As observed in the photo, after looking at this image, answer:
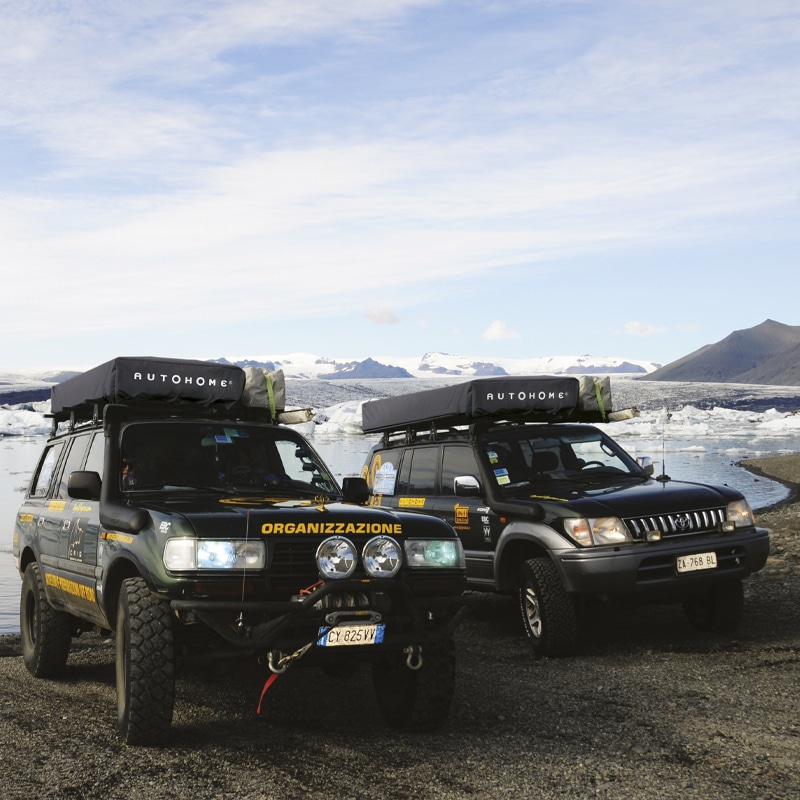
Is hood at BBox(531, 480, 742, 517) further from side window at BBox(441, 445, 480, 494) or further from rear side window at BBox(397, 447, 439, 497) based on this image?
rear side window at BBox(397, 447, 439, 497)

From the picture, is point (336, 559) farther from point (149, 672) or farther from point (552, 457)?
point (552, 457)

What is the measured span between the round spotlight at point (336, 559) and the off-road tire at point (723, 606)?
4.08m

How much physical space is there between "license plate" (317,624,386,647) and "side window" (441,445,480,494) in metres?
4.01

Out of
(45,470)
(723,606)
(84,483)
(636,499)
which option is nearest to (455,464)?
(636,499)

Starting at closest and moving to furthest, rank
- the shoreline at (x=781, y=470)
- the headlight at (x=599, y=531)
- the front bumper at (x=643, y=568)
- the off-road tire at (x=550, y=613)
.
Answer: the front bumper at (x=643, y=568)
the headlight at (x=599, y=531)
the off-road tire at (x=550, y=613)
the shoreline at (x=781, y=470)

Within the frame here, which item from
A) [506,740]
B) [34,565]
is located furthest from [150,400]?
[506,740]

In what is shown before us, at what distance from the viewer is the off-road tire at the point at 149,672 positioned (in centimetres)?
515

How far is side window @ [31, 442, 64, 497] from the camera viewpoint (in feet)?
26.5

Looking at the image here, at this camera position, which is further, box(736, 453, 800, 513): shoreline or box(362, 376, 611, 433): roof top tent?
box(736, 453, 800, 513): shoreline

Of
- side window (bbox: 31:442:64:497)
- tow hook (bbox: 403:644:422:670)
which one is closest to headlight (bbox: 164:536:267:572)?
tow hook (bbox: 403:644:422:670)

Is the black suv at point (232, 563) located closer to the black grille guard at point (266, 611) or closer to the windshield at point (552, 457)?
the black grille guard at point (266, 611)

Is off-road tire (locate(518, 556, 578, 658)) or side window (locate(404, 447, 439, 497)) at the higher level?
side window (locate(404, 447, 439, 497))

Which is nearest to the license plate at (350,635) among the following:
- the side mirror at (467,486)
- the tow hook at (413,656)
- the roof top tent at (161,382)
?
the tow hook at (413,656)

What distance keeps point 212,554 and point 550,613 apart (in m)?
3.47
